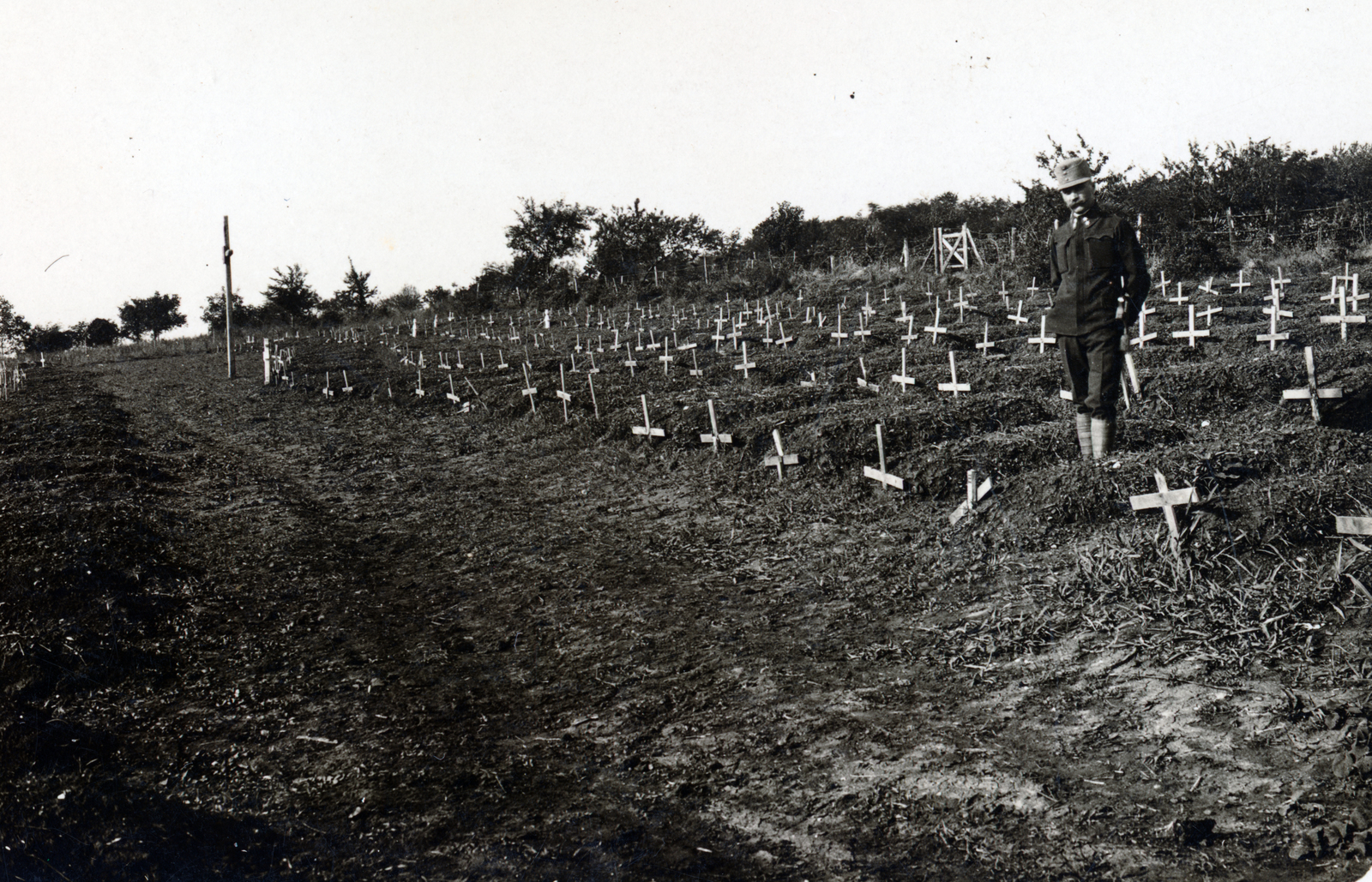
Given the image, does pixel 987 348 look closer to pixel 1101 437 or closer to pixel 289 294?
pixel 1101 437

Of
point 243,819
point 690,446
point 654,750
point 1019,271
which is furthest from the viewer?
point 1019,271

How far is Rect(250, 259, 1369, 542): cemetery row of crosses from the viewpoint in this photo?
1312 centimetres

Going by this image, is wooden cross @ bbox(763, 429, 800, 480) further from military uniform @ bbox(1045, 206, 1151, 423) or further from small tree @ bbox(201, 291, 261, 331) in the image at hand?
small tree @ bbox(201, 291, 261, 331)

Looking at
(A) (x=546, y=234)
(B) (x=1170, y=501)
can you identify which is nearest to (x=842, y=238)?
(A) (x=546, y=234)

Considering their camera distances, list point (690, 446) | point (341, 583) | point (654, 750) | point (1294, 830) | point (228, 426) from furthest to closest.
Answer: point (228, 426)
point (690, 446)
point (341, 583)
point (654, 750)
point (1294, 830)

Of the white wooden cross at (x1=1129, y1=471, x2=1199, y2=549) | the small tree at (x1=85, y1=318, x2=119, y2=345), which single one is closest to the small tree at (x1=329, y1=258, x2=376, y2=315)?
the small tree at (x1=85, y1=318, x2=119, y2=345)

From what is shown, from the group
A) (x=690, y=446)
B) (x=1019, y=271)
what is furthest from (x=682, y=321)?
(x=690, y=446)

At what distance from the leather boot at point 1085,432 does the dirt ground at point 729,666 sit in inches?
12.3

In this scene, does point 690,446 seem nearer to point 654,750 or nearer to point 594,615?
point 594,615

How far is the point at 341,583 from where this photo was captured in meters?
7.44

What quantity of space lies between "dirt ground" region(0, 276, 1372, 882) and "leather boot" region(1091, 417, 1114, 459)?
0.25 metres

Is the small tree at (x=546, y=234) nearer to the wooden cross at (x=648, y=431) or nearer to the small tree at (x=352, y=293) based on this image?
the small tree at (x=352, y=293)

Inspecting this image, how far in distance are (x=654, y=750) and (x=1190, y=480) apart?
509cm

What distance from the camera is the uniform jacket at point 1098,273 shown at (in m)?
6.50
